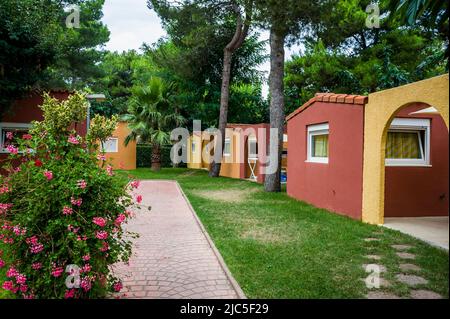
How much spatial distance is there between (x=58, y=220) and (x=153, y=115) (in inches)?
823

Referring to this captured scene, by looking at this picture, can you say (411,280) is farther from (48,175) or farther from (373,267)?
(48,175)

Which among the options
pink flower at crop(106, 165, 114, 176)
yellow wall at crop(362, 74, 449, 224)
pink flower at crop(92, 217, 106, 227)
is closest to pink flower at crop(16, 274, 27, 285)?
pink flower at crop(92, 217, 106, 227)

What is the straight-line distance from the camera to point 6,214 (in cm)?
346

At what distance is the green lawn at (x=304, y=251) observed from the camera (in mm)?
4016

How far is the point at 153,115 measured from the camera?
23625mm

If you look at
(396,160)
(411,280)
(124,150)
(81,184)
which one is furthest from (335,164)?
(124,150)

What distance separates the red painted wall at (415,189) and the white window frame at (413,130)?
0.11 meters

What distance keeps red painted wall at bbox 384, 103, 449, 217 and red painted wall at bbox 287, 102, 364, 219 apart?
806mm

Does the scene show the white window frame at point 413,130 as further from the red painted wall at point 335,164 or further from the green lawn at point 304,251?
the green lawn at point 304,251

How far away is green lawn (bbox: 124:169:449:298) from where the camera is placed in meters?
4.02

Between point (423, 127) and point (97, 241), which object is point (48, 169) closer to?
point (97, 241)

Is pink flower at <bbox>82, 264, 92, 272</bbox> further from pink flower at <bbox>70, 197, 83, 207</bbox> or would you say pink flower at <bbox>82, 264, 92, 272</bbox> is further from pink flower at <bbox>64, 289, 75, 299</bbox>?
pink flower at <bbox>70, 197, 83, 207</bbox>
